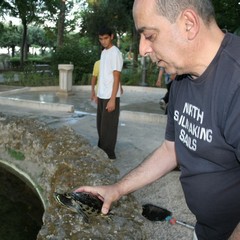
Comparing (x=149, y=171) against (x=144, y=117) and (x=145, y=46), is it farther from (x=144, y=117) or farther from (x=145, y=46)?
(x=144, y=117)

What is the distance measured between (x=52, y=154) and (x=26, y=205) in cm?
110

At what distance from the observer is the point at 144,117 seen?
25.3 ft

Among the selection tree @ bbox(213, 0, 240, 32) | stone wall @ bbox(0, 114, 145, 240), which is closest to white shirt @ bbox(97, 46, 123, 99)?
stone wall @ bbox(0, 114, 145, 240)

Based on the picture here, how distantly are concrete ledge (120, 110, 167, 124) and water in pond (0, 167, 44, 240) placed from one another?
3476 mm

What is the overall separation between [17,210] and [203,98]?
3614 mm

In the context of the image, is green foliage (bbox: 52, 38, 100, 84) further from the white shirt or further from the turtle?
the turtle

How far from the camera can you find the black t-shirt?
104cm

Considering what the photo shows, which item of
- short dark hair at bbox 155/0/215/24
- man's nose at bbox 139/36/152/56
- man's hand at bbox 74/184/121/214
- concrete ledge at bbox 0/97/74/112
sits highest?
short dark hair at bbox 155/0/215/24

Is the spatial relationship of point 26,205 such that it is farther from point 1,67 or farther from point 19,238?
point 1,67

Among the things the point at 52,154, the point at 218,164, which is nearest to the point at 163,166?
the point at 218,164

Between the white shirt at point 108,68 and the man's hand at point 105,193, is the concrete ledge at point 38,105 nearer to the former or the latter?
the white shirt at point 108,68

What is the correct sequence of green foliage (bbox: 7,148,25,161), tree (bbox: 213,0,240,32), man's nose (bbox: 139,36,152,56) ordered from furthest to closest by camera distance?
tree (bbox: 213,0,240,32), green foliage (bbox: 7,148,25,161), man's nose (bbox: 139,36,152,56)

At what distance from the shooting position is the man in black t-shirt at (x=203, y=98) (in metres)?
1.06

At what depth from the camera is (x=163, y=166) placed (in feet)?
5.28
